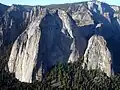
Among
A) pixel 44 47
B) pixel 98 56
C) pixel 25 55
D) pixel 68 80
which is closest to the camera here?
pixel 68 80

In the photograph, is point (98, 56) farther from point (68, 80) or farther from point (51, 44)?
point (51, 44)

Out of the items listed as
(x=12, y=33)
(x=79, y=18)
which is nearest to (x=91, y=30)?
(x=79, y=18)

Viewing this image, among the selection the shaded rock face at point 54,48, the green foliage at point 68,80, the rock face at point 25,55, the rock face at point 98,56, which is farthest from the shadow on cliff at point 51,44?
the rock face at point 98,56

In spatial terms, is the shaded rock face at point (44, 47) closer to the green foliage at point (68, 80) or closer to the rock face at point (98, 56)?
the green foliage at point (68, 80)

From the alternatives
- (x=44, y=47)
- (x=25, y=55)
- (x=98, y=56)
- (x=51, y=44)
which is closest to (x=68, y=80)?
(x=98, y=56)

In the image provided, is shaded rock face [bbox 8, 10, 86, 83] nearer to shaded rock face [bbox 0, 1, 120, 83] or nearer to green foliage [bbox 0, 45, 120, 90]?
shaded rock face [bbox 0, 1, 120, 83]

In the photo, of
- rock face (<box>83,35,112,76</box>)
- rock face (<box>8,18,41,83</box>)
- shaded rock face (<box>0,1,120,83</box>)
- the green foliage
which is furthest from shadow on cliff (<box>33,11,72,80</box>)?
rock face (<box>83,35,112,76</box>)

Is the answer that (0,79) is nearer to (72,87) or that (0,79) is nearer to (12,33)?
(72,87)

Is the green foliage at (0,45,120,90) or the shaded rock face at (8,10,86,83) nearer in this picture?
the green foliage at (0,45,120,90)
